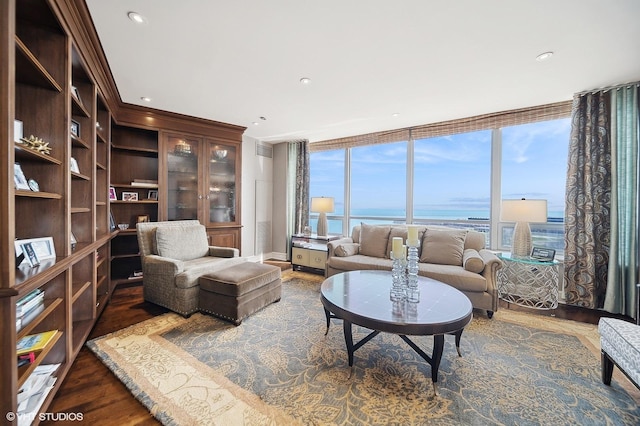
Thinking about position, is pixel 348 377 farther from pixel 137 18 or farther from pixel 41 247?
pixel 137 18

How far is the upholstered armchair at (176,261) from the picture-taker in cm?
257

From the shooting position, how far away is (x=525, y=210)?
9.23 ft

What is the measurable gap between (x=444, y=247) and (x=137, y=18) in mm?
3591

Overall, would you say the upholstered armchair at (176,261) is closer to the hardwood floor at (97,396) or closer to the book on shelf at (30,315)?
the hardwood floor at (97,396)

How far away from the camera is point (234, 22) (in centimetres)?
178

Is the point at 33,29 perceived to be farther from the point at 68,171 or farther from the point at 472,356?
the point at 472,356

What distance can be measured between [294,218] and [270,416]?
3946 mm

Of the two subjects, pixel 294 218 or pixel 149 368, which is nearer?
pixel 149 368

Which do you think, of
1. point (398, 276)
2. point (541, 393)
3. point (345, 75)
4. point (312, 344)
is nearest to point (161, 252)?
point (312, 344)

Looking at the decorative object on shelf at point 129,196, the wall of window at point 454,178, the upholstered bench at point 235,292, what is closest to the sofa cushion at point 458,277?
the wall of window at point 454,178

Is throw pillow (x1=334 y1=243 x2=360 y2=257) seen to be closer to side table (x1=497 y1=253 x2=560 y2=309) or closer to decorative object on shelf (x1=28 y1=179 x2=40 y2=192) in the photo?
side table (x1=497 y1=253 x2=560 y2=309)

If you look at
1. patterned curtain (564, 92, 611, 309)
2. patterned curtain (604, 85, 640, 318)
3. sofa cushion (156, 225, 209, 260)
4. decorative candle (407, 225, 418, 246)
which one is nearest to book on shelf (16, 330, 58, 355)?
sofa cushion (156, 225, 209, 260)

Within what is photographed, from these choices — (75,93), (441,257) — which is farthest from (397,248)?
(75,93)

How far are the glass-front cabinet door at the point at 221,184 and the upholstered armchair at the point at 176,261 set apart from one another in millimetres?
704
